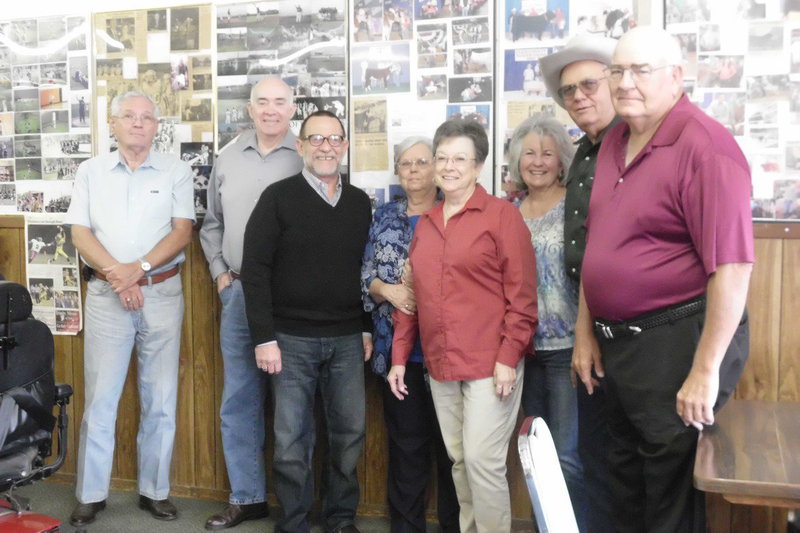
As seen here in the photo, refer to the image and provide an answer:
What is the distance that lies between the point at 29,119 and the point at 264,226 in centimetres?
164

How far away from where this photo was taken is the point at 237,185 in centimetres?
305

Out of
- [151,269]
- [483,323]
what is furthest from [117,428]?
[483,323]

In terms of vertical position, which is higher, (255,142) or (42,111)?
(42,111)

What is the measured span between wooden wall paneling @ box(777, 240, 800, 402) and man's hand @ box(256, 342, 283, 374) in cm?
179

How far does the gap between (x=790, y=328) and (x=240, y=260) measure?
2.05 m

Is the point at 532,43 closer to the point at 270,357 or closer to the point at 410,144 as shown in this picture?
the point at 410,144

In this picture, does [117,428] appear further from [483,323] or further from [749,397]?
[749,397]

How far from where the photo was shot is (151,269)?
3.11 meters

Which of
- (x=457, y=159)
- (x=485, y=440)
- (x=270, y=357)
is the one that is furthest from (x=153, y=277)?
(x=485, y=440)

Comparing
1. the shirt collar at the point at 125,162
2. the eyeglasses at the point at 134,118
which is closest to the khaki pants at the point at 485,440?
the shirt collar at the point at 125,162

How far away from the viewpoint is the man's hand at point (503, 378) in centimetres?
237

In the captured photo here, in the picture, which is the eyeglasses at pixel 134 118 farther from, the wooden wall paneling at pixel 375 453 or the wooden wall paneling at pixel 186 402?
the wooden wall paneling at pixel 375 453

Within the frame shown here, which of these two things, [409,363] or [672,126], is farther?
[409,363]

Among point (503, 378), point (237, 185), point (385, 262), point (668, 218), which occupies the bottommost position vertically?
point (503, 378)
